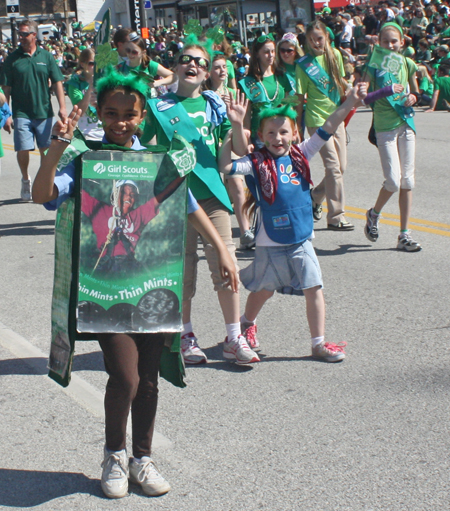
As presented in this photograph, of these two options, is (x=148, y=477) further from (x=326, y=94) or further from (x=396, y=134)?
(x=326, y=94)

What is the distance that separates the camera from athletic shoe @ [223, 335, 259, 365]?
172 inches

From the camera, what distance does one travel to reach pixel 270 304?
5.56 meters

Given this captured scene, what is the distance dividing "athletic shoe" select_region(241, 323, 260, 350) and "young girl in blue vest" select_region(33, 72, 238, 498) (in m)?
1.63

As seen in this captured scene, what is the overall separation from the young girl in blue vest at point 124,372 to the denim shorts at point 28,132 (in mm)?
6441

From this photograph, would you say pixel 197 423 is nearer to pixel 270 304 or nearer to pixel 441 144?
pixel 270 304

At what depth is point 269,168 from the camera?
14.2 feet

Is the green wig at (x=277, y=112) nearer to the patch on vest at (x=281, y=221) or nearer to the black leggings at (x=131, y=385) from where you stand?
the patch on vest at (x=281, y=221)

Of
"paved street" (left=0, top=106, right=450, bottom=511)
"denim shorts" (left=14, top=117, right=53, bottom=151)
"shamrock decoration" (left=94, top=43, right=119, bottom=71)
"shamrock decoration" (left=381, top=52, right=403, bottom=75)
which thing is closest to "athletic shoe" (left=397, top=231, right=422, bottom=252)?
"paved street" (left=0, top=106, right=450, bottom=511)

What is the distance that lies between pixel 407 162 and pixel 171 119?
3136 mm

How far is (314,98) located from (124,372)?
16.8ft

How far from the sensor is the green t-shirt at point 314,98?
736 cm

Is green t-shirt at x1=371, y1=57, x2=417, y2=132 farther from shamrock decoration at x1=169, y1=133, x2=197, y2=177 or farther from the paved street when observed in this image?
shamrock decoration at x1=169, y1=133, x2=197, y2=177

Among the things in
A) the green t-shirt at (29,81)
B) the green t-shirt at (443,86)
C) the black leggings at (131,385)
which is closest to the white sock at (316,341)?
the black leggings at (131,385)

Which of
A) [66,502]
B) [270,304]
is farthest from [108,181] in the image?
[270,304]
